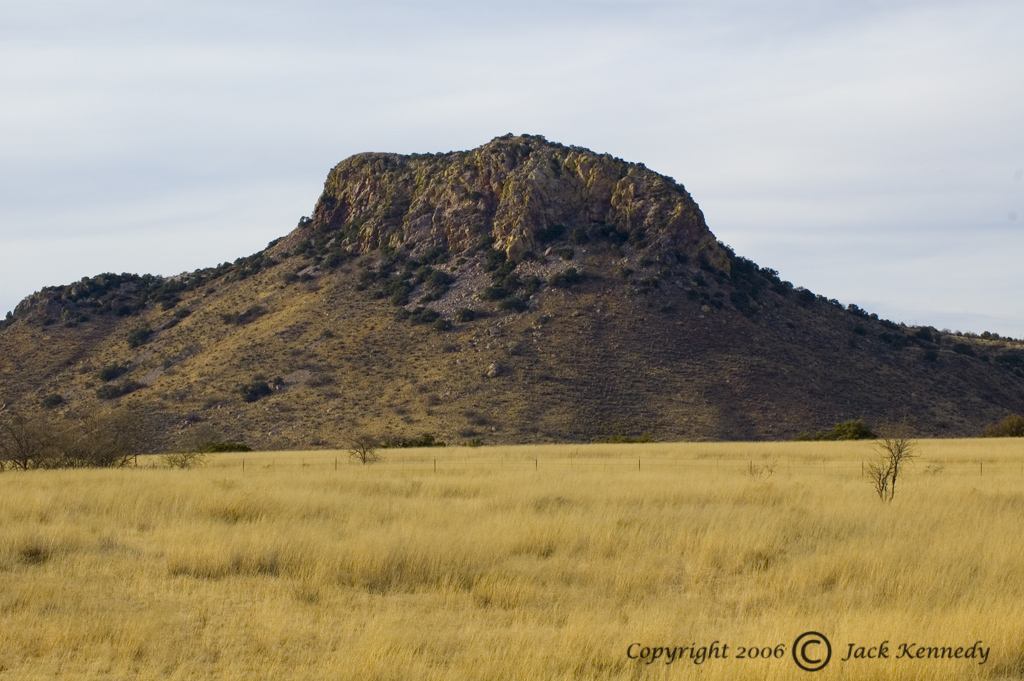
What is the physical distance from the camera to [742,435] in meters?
57.9

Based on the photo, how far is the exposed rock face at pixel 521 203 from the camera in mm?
80438

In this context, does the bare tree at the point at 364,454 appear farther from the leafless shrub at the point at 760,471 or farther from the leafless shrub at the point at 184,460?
the leafless shrub at the point at 760,471

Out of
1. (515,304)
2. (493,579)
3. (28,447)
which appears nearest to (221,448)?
(28,447)

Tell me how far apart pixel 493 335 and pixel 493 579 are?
56837 mm

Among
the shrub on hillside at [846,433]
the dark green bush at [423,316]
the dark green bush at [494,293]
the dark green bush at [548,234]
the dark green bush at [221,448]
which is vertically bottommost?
the dark green bush at [221,448]

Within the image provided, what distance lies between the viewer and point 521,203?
81875 mm

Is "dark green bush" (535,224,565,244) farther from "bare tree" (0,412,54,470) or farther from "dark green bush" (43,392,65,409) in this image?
"bare tree" (0,412,54,470)

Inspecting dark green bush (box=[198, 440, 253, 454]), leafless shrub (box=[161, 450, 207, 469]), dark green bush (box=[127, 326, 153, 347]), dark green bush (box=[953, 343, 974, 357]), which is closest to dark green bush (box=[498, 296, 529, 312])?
dark green bush (box=[198, 440, 253, 454])

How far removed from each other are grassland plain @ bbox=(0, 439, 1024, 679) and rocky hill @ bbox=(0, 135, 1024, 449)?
1470 inches

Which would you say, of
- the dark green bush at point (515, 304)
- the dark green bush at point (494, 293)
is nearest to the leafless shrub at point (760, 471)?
the dark green bush at point (515, 304)

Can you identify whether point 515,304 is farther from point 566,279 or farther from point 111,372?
point 111,372

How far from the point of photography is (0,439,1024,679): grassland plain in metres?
8.88

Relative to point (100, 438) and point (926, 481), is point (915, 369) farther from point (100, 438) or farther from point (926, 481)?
point (100, 438)

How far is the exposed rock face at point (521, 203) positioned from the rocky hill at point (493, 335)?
225 millimetres
